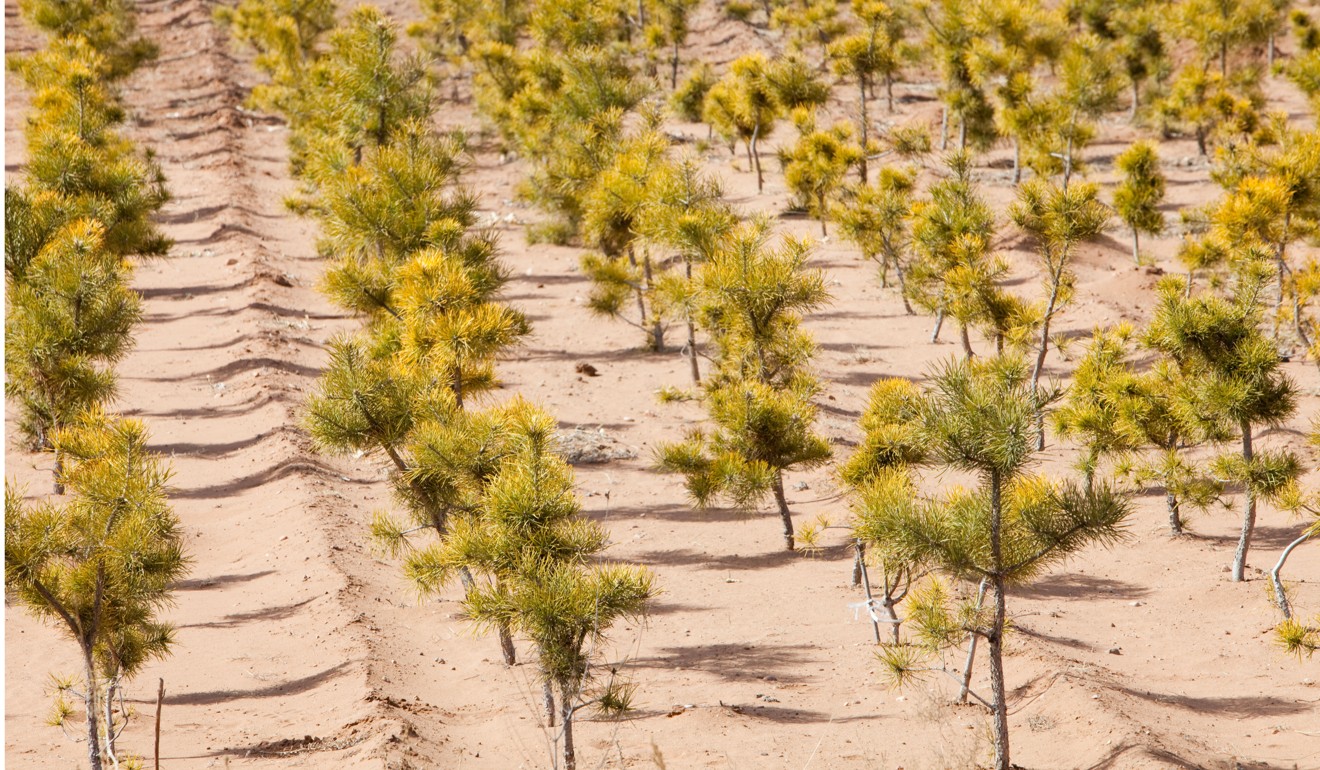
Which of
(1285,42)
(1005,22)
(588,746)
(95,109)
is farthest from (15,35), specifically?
(588,746)

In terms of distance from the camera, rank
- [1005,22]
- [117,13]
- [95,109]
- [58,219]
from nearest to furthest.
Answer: [58,219] < [95,109] < [1005,22] < [117,13]

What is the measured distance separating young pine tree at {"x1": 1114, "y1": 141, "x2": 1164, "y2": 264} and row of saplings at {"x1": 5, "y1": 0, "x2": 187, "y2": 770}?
17.0 metres

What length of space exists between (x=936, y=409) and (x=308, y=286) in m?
21.5

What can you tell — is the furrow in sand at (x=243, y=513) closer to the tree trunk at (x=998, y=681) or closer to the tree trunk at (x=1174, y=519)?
the tree trunk at (x=998, y=681)

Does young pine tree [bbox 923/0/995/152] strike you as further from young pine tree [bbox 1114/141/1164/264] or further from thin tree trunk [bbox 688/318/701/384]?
thin tree trunk [bbox 688/318/701/384]

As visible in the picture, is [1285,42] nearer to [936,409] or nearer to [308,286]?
[308,286]

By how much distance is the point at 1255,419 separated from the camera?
12523 mm

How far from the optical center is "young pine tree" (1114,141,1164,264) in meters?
24.3

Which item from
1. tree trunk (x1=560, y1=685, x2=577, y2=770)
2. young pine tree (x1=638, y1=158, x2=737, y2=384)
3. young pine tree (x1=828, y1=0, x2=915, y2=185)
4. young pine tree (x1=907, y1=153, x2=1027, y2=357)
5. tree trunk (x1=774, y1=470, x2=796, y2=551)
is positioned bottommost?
tree trunk (x1=774, y1=470, x2=796, y2=551)

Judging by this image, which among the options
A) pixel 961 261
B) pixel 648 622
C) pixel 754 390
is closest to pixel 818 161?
pixel 961 261

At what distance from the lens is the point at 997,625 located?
942cm

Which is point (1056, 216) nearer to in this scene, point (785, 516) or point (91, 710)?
point (785, 516)

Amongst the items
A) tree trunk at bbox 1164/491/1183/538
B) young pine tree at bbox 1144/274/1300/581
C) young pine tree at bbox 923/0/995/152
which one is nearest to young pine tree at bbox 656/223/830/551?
young pine tree at bbox 1144/274/1300/581

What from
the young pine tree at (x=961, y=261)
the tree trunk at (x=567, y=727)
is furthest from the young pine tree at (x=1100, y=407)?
the tree trunk at (x=567, y=727)
